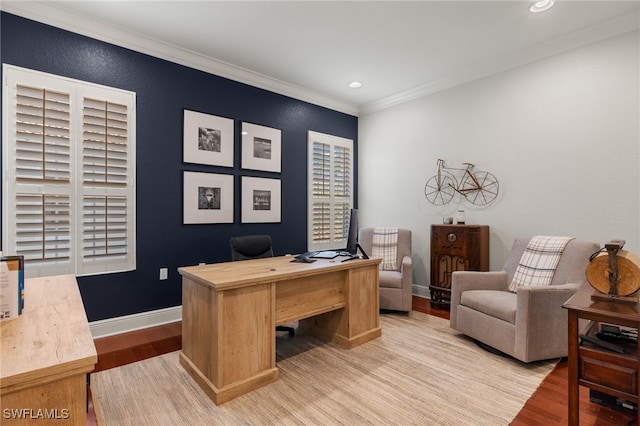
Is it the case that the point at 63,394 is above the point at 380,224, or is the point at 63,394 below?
below

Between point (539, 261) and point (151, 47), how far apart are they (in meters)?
4.36

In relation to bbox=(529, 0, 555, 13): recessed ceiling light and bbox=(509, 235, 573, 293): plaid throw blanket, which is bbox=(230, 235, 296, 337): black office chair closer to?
bbox=(509, 235, 573, 293): plaid throw blanket

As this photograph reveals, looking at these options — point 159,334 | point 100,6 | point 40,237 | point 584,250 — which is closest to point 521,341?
point 584,250

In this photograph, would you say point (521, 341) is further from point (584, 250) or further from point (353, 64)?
point (353, 64)

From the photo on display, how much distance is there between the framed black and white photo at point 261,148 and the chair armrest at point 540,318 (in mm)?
3126

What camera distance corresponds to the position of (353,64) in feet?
12.5

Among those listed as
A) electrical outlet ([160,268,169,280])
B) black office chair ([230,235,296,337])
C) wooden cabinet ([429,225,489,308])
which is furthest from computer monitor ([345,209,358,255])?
electrical outlet ([160,268,169,280])

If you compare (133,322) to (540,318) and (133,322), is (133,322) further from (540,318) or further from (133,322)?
(540,318)

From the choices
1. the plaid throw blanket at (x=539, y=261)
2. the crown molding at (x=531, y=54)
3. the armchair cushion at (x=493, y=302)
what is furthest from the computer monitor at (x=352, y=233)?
the crown molding at (x=531, y=54)

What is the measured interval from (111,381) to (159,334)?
89cm

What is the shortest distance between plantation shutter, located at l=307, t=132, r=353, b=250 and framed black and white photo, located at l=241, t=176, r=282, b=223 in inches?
23.2

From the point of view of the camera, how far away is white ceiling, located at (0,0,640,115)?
2.76m

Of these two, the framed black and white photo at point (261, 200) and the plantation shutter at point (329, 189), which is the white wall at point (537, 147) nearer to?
the plantation shutter at point (329, 189)

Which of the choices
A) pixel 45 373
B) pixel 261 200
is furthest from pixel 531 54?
pixel 45 373
